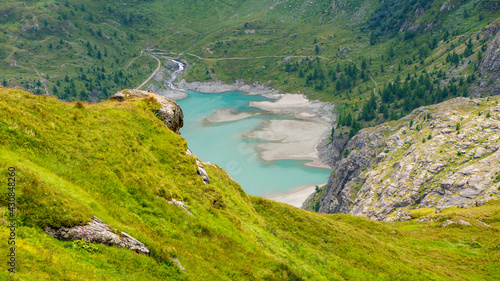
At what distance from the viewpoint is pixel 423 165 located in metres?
93.9

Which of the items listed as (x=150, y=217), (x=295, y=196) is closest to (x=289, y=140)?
(x=295, y=196)

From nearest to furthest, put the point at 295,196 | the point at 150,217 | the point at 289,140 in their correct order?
the point at 150,217, the point at 295,196, the point at 289,140

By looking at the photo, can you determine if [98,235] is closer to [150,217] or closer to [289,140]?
[150,217]

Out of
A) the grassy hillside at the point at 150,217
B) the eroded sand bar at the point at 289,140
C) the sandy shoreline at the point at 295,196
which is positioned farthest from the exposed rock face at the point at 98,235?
the eroded sand bar at the point at 289,140

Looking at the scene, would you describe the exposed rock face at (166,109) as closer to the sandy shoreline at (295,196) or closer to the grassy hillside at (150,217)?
the grassy hillside at (150,217)

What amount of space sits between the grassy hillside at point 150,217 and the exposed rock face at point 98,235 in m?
0.43

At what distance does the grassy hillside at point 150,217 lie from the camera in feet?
60.0

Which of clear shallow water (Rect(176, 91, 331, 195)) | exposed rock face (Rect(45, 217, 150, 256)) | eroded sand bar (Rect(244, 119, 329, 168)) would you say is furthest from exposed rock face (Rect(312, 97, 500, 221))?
exposed rock face (Rect(45, 217, 150, 256))

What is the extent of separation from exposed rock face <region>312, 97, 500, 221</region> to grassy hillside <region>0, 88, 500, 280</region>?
120 ft

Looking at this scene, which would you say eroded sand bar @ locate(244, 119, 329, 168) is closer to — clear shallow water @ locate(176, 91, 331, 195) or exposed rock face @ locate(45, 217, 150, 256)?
clear shallow water @ locate(176, 91, 331, 195)

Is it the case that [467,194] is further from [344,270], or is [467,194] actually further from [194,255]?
[194,255]

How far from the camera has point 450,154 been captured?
92562 millimetres

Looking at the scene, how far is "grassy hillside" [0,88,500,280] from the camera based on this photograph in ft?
60.0

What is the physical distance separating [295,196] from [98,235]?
11798 centimetres
